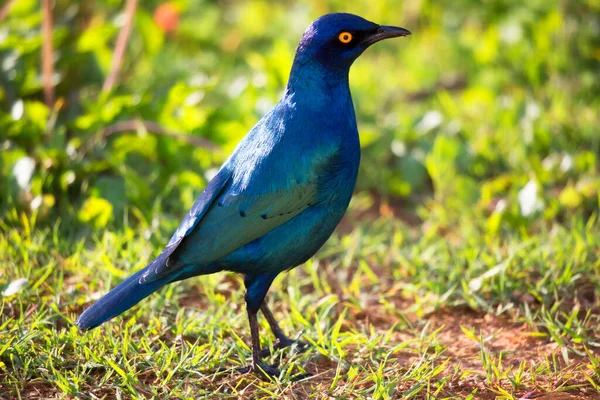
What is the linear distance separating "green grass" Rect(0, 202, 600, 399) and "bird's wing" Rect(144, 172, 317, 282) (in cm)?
38

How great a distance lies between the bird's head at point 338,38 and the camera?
310cm

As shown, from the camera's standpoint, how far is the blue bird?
299cm

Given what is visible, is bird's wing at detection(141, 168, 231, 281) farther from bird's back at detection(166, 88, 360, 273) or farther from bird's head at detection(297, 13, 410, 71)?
bird's head at detection(297, 13, 410, 71)

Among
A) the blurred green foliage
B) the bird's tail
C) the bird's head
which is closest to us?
the bird's tail

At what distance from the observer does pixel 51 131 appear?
14.7 feet

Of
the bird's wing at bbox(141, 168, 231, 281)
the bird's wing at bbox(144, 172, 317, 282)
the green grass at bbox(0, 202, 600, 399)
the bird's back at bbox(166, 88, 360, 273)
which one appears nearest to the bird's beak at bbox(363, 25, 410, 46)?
the bird's back at bbox(166, 88, 360, 273)

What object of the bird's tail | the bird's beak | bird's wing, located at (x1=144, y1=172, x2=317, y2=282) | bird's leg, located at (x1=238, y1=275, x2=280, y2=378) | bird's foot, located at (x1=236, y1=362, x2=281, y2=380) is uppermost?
the bird's beak

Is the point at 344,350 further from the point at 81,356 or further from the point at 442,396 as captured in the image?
the point at 81,356

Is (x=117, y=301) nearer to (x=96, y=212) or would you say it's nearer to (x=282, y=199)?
(x=282, y=199)

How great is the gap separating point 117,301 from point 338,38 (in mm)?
1309

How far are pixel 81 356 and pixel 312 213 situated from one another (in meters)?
1.03

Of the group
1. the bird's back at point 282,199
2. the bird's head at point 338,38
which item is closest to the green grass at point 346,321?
the bird's back at point 282,199

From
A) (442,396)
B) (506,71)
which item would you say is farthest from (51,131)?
(506,71)

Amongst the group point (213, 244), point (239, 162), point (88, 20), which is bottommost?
point (213, 244)
